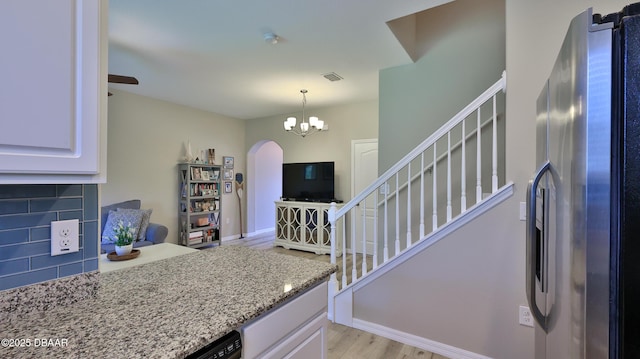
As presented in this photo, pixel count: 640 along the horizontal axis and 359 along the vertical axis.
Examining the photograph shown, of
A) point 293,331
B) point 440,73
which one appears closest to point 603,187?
point 293,331

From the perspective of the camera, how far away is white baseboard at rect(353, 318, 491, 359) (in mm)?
1984

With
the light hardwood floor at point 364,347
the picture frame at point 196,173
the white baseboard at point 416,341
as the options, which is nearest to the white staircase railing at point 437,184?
the light hardwood floor at point 364,347

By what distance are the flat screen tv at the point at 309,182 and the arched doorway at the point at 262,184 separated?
1.09m

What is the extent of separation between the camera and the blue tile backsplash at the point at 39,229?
0.84 m

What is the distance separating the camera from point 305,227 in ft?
16.1

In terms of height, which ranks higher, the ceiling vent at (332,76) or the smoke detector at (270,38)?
the ceiling vent at (332,76)

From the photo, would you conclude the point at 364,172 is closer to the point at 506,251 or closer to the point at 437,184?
the point at 437,184

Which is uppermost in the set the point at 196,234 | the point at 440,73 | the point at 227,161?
the point at 440,73

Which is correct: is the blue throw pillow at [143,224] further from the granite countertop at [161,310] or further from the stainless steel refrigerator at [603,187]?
the stainless steel refrigerator at [603,187]

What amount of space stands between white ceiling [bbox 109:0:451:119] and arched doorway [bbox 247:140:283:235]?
2058 mm

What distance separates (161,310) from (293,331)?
47 cm

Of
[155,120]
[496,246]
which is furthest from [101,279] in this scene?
[155,120]

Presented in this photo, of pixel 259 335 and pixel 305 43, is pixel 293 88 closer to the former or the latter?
pixel 305 43

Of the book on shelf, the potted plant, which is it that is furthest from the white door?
the potted plant
